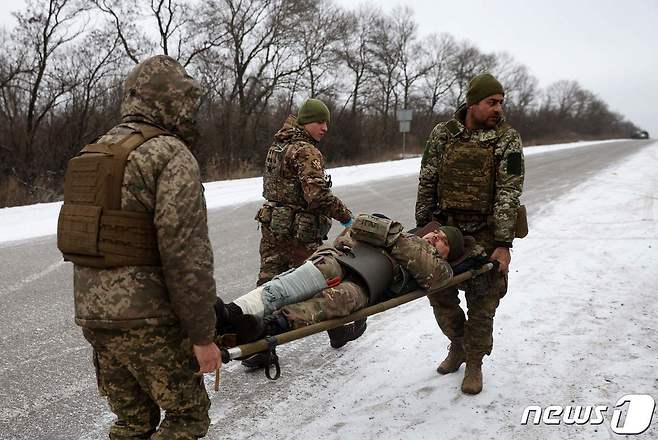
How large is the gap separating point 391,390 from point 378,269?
34.8 inches

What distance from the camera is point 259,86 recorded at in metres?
25.4

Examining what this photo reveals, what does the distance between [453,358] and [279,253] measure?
149 cm

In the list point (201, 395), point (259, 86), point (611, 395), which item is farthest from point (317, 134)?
point (259, 86)

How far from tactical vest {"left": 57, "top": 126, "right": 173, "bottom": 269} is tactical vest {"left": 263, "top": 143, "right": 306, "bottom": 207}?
195 cm

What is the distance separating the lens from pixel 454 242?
3.36 m

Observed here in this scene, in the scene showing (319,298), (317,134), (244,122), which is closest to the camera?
(319,298)

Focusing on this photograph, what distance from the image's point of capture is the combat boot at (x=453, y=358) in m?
3.59

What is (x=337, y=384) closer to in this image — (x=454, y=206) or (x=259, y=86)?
(x=454, y=206)

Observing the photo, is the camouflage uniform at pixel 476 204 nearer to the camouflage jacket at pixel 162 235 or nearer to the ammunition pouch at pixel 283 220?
the ammunition pouch at pixel 283 220

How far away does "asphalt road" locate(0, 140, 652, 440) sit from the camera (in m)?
2.98

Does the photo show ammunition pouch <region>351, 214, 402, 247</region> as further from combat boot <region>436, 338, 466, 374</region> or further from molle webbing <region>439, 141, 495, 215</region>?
combat boot <region>436, 338, 466, 374</region>

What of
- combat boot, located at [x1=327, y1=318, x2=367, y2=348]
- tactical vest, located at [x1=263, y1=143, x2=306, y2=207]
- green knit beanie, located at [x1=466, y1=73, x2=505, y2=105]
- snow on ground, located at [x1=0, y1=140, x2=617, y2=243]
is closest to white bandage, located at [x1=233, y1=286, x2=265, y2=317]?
combat boot, located at [x1=327, y1=318, x2=367, y2=348]

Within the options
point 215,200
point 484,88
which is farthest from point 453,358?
point 215,200
